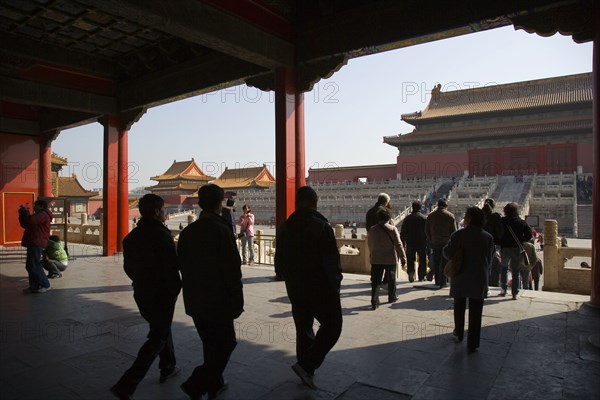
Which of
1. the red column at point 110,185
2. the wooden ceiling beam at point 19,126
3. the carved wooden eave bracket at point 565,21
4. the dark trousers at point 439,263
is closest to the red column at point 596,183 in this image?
the carved wooden eave bracket at point 565,21

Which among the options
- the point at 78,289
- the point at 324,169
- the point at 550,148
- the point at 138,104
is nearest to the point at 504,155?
the point at 550,148

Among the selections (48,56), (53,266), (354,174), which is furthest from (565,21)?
(354,174)

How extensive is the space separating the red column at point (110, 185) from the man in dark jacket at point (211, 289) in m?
9.34

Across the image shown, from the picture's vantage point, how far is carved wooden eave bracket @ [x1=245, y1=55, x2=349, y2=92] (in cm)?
701

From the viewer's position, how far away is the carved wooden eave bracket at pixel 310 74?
7.01 m

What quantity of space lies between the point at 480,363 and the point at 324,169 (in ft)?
147

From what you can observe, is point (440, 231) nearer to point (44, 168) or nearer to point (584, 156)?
point (44, 168)

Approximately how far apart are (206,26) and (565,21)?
4779mm

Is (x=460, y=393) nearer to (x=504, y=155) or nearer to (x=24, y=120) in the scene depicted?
(x=24, y=120)

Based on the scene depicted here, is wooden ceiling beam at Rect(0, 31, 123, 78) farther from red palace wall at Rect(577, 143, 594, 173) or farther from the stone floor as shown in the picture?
red palace wall at Rect(577, 143, 594, 173)

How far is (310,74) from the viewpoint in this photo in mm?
7336

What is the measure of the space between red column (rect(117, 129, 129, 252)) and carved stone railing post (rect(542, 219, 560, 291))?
9973 mm

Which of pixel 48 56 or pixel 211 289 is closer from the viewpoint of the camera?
pixel 211 289

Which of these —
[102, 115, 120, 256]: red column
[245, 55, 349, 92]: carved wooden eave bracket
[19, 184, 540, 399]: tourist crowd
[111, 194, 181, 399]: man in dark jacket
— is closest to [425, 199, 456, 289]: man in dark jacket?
[19, 184, 540, 399]: tourist crowd
